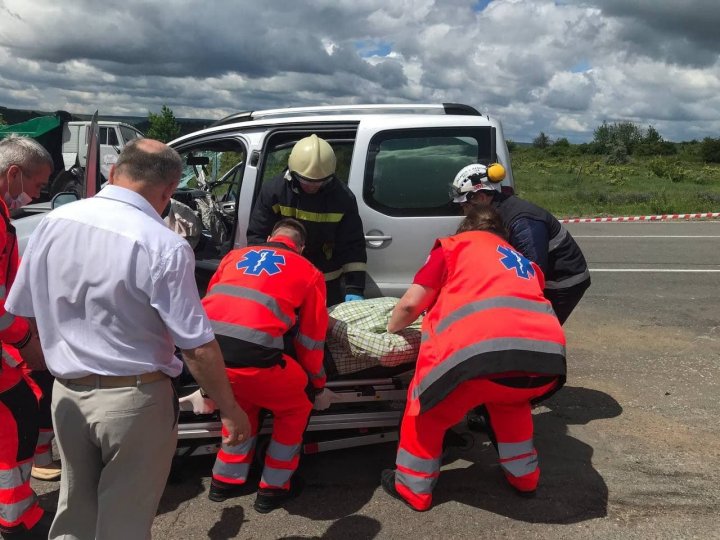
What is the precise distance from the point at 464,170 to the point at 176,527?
263 centimetres

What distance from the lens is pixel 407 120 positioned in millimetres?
4383

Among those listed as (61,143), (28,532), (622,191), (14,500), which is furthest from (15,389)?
(622,191)

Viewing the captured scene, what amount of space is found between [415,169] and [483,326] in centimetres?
176

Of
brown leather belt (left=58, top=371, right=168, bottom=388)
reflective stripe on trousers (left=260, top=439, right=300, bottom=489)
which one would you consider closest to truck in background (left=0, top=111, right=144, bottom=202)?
reflective stripe on trousers (left=260, top=439, right=300, bottom=489)

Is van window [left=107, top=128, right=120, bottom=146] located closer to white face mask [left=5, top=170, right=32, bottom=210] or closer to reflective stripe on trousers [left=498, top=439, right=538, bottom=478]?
white face mask [left=5, top=170, right=32, bottom=210]

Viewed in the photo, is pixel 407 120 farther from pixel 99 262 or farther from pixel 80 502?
pixel 80 502

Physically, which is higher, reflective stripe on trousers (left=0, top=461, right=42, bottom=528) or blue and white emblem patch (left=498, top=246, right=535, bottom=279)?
blue and white emblem patch (left=498, top=246, right=535, bottom=279)

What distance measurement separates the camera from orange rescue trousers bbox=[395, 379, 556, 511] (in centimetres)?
309

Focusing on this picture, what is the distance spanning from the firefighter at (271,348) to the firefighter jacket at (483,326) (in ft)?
1.94

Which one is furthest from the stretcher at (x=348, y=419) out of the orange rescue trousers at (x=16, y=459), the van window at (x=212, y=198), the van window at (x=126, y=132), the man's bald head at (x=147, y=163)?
the van window at (x=126, y=132)

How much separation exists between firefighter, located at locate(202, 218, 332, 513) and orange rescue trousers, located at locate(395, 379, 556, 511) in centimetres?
55

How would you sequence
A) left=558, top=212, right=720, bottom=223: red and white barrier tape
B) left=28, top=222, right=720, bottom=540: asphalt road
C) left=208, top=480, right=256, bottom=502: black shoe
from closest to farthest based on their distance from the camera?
left=28, top=222, right=720, bottom=540: asphalt road
left=208, top=480, right=256, bottom=502: black shoe
left=558, top=212, right=720, bottom=223: red and white barrier tape

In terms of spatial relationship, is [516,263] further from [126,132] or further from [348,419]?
[126,132]

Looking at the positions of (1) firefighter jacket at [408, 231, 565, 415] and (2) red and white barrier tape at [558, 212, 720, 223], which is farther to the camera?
(2) red and white barrier tape at [558, 212, 720, 223]
